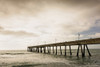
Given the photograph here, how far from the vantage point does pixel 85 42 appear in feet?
117

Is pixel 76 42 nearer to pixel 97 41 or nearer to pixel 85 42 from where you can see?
pixel 85 42

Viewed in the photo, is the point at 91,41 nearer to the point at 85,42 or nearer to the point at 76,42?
the point at 85,42

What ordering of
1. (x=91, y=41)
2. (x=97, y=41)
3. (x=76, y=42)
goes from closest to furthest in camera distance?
(x=97, y=41) < (x=91, y=41) < (x=76, y=42)

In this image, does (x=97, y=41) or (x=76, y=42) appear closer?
(x=97, y=41)

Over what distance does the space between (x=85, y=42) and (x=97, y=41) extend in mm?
6223

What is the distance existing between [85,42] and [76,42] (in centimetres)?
554

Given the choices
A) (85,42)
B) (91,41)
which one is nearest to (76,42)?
(85,42)

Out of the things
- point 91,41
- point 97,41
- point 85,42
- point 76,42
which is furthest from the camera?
point 76,42

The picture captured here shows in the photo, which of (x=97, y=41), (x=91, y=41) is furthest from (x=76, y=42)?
(x=97, y=41)

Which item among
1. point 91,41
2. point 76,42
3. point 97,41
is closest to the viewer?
point 97,41

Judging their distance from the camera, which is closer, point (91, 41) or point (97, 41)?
point (97, 41)

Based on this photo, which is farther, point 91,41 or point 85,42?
point 85,42

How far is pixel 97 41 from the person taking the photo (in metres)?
29.6

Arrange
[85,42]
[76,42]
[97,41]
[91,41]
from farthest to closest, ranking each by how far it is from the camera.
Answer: [76,42] < [85,42] < [91,41] < [97,41]
